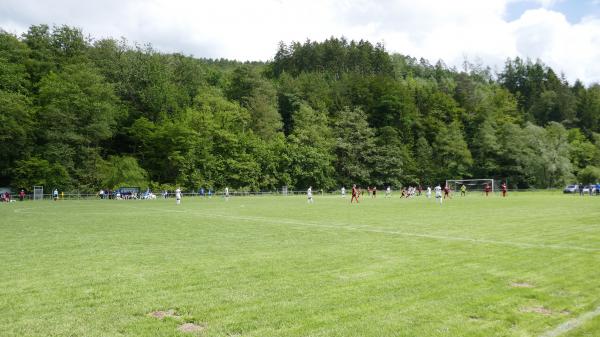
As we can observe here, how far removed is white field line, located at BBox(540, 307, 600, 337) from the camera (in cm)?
609

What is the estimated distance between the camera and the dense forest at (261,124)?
211ft

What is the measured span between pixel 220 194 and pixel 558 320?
66.3 m

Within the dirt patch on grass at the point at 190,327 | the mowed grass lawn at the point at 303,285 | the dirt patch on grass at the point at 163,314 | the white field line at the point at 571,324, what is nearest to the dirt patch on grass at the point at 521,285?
the mowed grass lawn at the point at 303,285

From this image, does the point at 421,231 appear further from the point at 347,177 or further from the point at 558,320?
the point at 347,177

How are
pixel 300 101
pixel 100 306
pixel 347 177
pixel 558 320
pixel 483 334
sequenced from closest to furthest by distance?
pixel 483 334 < pixel 558 320 < pixel 100 306 < pixel 347 177 < pixel 300 101

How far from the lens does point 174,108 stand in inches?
3241

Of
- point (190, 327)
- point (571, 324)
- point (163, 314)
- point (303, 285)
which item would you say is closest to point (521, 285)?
point (571, 324)

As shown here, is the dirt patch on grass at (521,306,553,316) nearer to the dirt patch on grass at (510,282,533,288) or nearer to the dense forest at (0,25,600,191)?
the dirt patch on grass at (510,282,533,288)

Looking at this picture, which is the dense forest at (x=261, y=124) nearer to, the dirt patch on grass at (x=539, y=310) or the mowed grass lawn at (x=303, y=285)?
the mowed grass lawn at (x=303, y=285)

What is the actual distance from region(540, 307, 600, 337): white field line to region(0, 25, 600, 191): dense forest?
62.3 meters

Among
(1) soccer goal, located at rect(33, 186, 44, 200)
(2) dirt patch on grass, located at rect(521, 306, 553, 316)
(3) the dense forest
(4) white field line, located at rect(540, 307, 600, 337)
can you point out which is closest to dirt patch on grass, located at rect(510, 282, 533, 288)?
(2) dirt patch on grass, located at rect(521, 306, 553, 316)

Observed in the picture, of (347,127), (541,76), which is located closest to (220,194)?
(347,127)

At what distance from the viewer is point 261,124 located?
88.3m

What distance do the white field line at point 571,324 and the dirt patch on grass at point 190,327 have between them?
435cm
